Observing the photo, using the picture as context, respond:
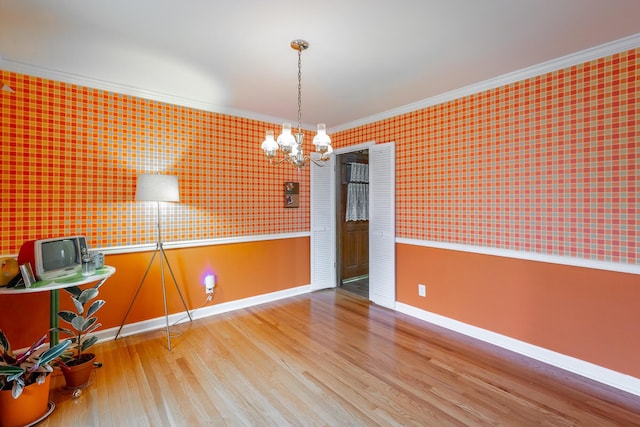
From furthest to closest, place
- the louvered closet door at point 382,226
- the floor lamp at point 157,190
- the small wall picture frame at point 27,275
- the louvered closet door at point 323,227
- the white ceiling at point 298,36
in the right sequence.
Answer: the louvered closet door at point 323,227 < the louvered closet door at point 382,226 < the floor lamp at point 157,190 < the small wall picture frame at point 27,275 < the white ceiling at point 298,36

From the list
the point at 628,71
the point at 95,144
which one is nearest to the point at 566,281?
the point at 628,71

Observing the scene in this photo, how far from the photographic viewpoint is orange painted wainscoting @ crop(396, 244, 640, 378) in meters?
2.16

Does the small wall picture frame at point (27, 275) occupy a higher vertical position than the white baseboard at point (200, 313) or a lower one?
higher

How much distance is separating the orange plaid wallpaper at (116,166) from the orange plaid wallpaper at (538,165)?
205 cm

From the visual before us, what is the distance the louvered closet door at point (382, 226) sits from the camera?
12.2 feet

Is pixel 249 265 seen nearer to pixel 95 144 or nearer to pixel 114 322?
pixel 114 322

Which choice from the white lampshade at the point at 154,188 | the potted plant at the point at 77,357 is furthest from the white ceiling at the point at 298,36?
the potted plant at the point at 77,357

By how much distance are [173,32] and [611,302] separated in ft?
12.1

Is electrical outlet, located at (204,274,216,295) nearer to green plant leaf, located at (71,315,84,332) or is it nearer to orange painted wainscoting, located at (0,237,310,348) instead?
orange painted wainscoting, located at (0,237,310,348)

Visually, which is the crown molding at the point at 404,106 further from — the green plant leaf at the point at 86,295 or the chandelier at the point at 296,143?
the green plant leaf at the point at 86,295

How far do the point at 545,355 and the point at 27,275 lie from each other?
402 cm

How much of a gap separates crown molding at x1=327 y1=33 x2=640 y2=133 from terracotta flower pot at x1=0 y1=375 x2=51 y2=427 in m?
3.92

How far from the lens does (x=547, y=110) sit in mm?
2494

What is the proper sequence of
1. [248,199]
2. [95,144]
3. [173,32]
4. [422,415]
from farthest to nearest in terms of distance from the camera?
1. [248,199]
2. [95,144]
3. [173,32]
4. [422,415]
